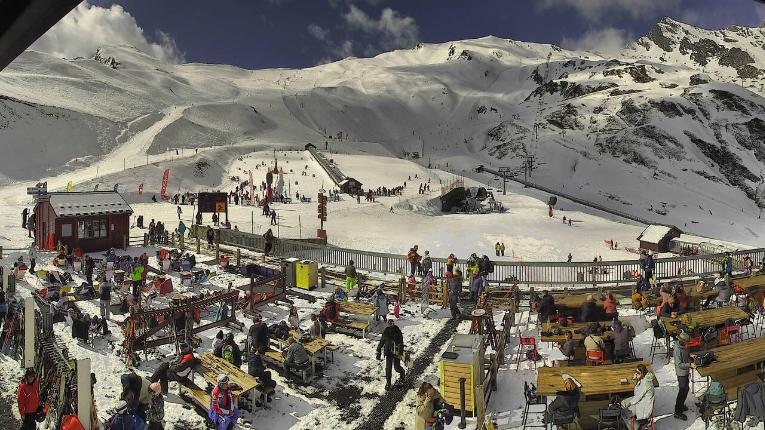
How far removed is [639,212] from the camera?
73.8m

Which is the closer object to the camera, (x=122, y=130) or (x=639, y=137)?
(x=122, y=130)

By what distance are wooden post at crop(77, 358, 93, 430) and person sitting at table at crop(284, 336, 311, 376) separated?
14.5 ft

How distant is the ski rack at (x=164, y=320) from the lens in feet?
46.1

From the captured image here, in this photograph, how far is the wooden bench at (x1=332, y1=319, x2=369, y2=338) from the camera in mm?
15907

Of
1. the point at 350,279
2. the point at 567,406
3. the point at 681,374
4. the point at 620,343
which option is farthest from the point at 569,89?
the point at 567,406

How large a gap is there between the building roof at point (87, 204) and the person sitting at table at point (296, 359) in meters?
19.3

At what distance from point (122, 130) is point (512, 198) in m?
67.9

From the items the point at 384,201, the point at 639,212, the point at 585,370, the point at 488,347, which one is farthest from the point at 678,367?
the point at 639,212

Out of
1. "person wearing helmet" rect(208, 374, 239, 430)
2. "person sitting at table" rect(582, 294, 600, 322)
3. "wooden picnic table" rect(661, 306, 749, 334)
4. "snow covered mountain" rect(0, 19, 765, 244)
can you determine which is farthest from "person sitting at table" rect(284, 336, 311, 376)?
"snow covered mountain" rect(0, 19, 765, 244)

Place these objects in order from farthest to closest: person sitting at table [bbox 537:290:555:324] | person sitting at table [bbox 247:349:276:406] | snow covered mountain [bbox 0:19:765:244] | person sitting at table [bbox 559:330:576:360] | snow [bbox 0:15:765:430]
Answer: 1. snow covered mountain [bbox 0:19:765:244]
2. person sitting at table [bbox 537:290:555:324]
3. snow [bbox 0:15:765:430]
4. person sitting at table [bbox 559:330:576:360]
5. person sitting at table [bbox 247:349:276:406]

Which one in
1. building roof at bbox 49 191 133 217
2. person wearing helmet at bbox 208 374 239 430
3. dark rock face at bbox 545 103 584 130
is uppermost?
dark rock face at bbox 545 103 584 130

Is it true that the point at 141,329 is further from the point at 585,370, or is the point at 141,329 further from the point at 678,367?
the point at 678,367

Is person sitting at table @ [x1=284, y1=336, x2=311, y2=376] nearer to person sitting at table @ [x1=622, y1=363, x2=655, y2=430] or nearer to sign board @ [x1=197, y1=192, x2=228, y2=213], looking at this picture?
person sitting at table @ [x1=622, y1=363, x2=655, y2=430]

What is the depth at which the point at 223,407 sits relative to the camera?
9.98m
